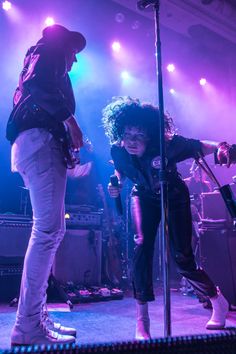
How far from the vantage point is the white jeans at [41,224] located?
90.6 inches

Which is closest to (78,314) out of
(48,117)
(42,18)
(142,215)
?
(142,215)

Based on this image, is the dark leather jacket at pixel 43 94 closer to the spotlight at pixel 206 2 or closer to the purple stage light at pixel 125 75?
the spotlight at pixel 206 2

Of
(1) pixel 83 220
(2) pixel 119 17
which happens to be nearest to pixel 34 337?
(1) pixel 83 220

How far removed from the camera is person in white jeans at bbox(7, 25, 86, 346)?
7.56 ft

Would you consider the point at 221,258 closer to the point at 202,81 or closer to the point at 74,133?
the point at 74,133

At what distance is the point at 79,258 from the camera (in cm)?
571

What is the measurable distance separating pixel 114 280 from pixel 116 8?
21.5 feet

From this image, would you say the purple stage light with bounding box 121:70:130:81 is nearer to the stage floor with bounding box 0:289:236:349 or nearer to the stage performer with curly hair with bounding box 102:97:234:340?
the stage floor with bounding box 0:289:236:349

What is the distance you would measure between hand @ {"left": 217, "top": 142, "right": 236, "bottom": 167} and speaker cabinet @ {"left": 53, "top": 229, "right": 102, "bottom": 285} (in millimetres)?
→ 3628

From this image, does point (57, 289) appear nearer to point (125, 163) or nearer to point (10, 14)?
point (125, 163)

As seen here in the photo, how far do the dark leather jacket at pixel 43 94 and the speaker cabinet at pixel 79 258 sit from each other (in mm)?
3301

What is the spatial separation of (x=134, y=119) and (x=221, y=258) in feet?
8.19

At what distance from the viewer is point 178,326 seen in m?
3.22

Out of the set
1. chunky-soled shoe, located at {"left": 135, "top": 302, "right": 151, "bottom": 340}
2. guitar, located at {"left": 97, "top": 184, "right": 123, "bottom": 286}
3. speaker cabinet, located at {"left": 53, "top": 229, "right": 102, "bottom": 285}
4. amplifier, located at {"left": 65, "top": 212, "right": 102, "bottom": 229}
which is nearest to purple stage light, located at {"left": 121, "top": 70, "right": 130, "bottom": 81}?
guitar, located at {"left": 97, "top": 184, "right": 123, "bottom": 286}
